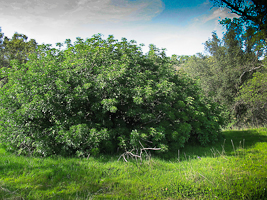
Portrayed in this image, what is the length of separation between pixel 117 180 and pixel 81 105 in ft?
12.7

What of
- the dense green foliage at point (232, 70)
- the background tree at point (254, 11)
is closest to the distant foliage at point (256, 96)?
the dense green foliage at point (232, 70)

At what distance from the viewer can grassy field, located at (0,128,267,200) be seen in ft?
14.4

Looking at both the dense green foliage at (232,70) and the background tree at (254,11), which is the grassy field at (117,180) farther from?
the dense green foliage at (232,70)

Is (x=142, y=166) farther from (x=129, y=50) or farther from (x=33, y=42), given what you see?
(x=33, y=42)

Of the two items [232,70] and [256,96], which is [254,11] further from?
[232,70]

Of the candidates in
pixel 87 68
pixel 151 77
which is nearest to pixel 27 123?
pixel 87 68

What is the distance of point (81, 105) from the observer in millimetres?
7773

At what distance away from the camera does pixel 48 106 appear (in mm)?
6434

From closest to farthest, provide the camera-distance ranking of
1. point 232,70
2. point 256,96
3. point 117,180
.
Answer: point 117,180 → point 256,96 → point 232,70

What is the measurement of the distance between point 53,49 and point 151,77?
18.1ft

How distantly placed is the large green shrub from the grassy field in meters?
0.89

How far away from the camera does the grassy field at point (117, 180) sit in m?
4.38

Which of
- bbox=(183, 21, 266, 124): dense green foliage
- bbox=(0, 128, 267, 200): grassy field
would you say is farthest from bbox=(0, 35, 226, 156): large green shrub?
bbox=(183, 21, 266, 124): dense green foliage

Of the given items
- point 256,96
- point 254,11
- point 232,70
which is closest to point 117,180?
point 254,11
